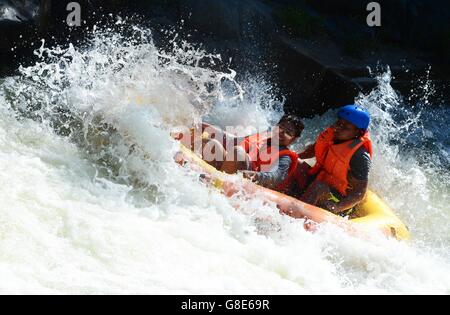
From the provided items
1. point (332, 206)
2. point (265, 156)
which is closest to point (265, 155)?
point (265, 156)

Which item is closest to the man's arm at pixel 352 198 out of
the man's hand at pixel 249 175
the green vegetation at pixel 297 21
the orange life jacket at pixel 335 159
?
the orange life jacket at pixel 335 159

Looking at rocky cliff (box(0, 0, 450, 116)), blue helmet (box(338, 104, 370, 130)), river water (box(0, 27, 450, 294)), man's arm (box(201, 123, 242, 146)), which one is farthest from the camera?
rocky cliff (box(0, 0, 450, 116))

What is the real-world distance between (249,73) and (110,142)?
11.3 ft

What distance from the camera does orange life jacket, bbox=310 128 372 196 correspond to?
4.92 m

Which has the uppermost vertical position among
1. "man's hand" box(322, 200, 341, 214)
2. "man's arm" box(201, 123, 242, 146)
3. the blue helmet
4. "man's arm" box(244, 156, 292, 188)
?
the blue helmet

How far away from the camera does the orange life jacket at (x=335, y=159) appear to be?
16.1 feet

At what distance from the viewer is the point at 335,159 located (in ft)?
16.4

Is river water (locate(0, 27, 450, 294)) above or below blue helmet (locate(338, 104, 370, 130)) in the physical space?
below

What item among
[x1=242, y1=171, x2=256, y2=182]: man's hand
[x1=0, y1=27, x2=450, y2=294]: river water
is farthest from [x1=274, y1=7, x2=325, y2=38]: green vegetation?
[x1=242, y1=171, x2=256, y2=182]: man's hand

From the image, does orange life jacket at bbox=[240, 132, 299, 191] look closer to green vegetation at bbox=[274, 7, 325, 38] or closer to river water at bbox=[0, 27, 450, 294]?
river water at bbox=[0, 27, 450, 294]

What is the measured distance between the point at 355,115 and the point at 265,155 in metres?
0.81

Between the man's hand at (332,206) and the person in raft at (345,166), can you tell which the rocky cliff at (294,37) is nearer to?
the person in raft at (345,166)

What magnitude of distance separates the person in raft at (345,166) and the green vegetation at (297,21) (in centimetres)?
384

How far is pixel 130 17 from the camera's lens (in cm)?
780
